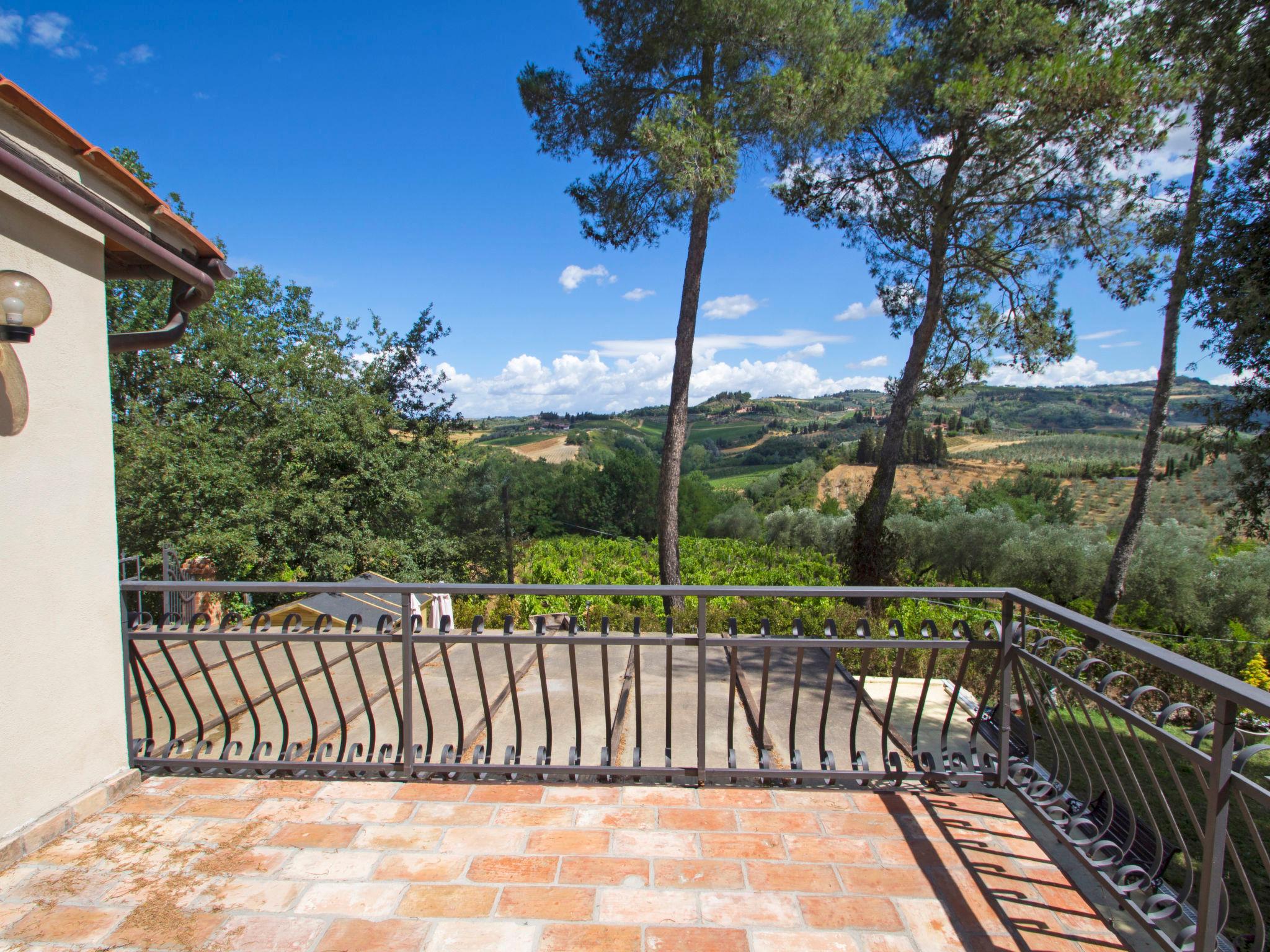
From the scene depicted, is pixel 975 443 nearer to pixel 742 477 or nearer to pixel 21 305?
pixel 742 477

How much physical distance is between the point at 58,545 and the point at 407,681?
4.33ft

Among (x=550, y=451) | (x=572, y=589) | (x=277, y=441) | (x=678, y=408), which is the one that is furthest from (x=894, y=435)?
(x=550, y=451)

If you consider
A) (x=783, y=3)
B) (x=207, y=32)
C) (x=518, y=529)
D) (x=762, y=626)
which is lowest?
(x=518, y=529)

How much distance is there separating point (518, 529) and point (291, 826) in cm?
2041

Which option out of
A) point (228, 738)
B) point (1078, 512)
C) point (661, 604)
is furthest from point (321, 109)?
point (1078, 512)

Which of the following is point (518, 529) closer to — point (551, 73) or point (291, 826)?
point (551, 73)

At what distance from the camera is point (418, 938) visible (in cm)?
178

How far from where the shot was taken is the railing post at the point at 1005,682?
2500 mm

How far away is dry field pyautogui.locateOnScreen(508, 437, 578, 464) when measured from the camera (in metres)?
38.4

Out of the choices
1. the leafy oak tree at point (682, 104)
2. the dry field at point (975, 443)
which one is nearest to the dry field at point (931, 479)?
the dry field at point (975, 443)

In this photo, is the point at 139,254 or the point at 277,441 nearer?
the point at 139,254

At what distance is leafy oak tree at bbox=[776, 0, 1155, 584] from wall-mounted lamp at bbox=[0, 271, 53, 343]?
8.90 m

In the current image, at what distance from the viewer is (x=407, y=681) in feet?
8.38

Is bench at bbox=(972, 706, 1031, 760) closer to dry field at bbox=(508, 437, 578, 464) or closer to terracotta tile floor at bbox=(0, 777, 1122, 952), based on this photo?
terracotta tile floor at bbox=(0, 777, 1122, 952)
